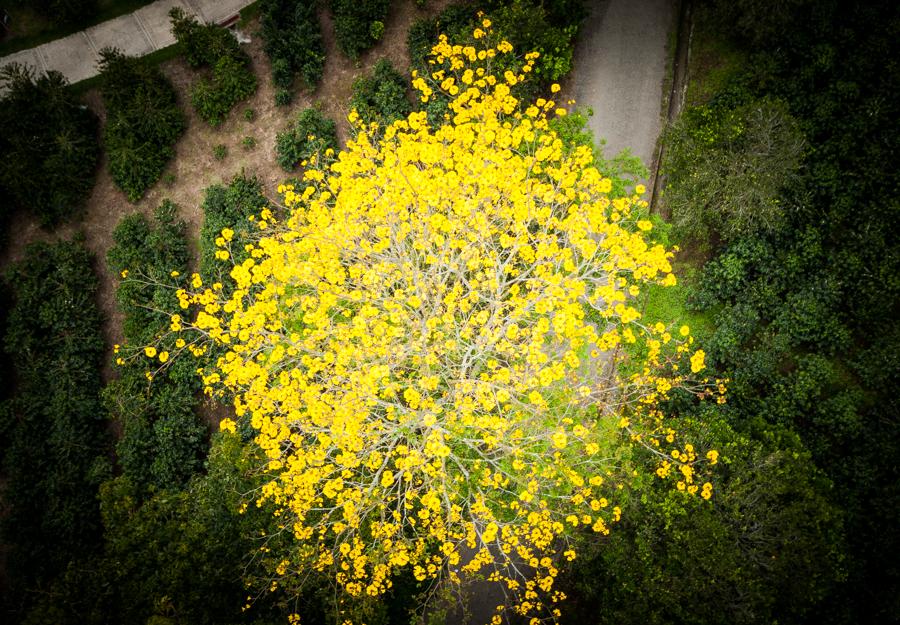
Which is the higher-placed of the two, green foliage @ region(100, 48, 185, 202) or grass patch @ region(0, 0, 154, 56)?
grass patch @ region(0, 0, 154, 56)

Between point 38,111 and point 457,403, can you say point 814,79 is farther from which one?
point 38,111

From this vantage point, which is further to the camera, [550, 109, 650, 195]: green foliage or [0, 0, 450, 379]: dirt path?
[0, 0, 450, 379]: dirt path

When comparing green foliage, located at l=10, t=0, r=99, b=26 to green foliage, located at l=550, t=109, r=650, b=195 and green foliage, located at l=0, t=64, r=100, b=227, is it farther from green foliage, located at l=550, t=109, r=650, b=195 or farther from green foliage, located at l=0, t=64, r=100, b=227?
green foliage, located at l=550, t=109, r=650, b=195

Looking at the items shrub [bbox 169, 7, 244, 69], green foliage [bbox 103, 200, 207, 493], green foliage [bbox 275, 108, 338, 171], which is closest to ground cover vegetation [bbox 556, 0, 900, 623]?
green foliage [bbox 275, 108, 338, 171]

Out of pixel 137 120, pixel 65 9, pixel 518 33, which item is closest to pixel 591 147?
pixel 518 33

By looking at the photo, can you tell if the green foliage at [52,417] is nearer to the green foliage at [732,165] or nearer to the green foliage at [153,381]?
the green foliage at [153,381]

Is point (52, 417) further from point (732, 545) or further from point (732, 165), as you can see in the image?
point (732, 165)

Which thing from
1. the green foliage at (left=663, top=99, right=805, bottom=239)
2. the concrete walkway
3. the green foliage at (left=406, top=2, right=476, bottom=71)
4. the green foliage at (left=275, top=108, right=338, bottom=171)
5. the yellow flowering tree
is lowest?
the yellow flowering tree
